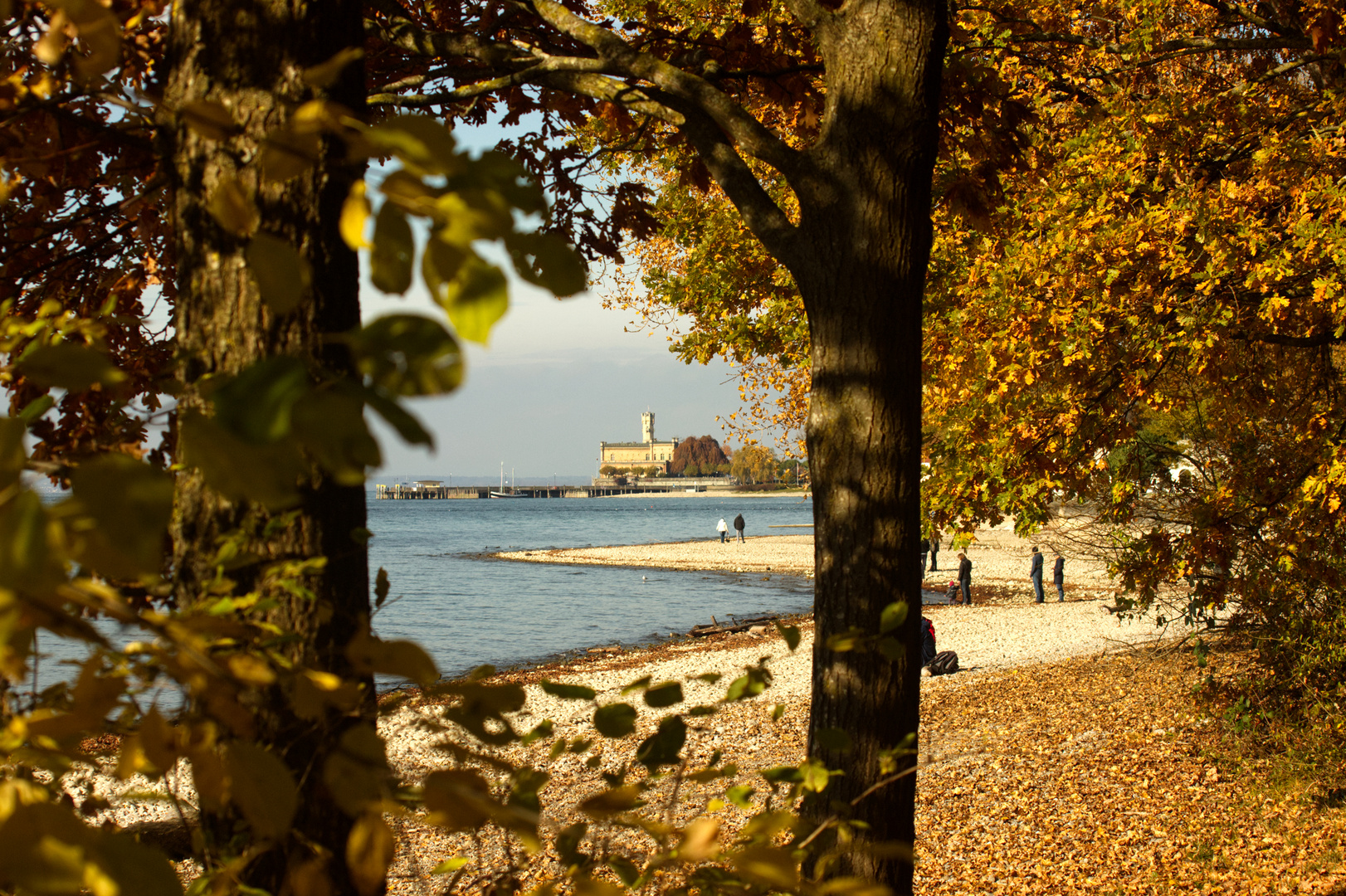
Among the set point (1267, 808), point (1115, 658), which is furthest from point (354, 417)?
point (1115, 658)

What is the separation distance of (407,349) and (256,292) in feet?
3.05

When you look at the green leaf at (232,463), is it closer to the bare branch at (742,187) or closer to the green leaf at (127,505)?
the green leaf at (127,505)

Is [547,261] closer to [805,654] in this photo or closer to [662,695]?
[662,695]

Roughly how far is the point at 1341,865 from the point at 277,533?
7435mm

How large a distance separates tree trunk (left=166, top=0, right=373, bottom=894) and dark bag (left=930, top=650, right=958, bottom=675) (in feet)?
47.7

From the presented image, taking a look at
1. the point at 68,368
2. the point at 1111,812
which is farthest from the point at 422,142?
the point at 1111,812

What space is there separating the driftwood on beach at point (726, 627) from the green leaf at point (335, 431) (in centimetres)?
2382

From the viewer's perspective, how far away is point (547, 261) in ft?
2.80

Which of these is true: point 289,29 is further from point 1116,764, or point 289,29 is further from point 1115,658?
point 1115,658

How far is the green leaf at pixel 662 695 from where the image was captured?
1.40 m

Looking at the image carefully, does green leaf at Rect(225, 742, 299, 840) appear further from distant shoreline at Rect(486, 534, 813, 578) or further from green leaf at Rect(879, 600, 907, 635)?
distant shoreline at Rect(486, 534, 813, 578)

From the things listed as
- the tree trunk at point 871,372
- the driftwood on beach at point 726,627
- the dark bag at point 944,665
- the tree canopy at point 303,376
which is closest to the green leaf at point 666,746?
the tree canopy at point 303,376

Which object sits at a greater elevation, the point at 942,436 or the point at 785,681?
the point at 942,436

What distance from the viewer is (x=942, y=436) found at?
7836mm
